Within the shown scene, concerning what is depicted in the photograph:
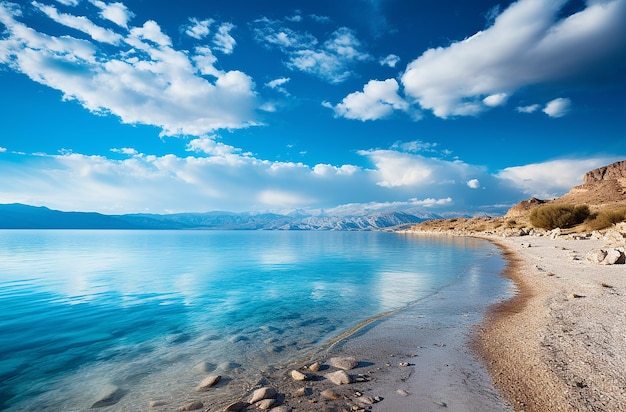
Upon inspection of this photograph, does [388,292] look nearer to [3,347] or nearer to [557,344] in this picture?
[557,344]

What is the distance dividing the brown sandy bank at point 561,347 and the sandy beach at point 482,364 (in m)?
0.03

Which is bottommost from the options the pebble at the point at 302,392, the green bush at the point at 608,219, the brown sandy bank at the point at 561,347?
the pebble at the point at 302,392

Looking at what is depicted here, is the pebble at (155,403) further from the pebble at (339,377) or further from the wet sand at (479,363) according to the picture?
the pebble at (339,377)

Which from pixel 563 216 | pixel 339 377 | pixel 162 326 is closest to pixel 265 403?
pixel 339 377

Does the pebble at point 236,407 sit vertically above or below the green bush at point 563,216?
below

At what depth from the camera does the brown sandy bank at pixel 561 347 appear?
7.38 m

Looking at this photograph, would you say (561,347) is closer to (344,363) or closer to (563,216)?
(344,363)

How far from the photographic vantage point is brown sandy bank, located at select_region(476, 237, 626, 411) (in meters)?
7.38

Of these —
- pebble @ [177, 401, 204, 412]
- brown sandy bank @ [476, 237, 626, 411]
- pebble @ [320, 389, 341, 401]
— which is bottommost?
pebble @ [177, 401, 204, 412]

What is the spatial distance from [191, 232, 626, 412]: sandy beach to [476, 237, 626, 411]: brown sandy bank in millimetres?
26

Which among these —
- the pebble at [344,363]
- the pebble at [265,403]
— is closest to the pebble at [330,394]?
the pebble at [265,403]

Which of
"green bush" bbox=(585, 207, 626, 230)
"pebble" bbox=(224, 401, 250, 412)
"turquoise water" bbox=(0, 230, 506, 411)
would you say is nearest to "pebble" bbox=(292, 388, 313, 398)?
"pebble" bbox=(224, 401, 250, 412)

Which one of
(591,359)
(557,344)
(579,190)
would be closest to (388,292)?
(557,344)

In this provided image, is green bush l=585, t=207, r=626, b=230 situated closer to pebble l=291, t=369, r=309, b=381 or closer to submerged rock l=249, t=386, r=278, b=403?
pebble l=291, t=369, r=309, b=381
